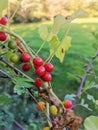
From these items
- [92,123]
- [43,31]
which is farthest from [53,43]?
[92,123]

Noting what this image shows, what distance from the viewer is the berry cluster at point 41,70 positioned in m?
0.62

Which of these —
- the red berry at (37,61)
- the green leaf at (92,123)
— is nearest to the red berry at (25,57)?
the red berry at (37,61)

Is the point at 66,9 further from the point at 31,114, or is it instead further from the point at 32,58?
the point at 32,58

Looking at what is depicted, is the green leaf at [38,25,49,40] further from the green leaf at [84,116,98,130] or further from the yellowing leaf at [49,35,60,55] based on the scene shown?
the green leaf at [84,116,98,130]

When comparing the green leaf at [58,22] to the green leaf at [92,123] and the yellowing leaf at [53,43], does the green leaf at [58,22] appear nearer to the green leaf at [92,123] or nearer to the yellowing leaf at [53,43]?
the yellowing leaf at [53,43]

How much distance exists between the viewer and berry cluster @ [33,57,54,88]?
62cm

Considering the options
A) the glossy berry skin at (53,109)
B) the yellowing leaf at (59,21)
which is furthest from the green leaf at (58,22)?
the glossy berry skin at (53,109)

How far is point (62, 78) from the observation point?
14.3 ft

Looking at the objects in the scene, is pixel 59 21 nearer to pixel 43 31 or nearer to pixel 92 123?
pixel 43 31

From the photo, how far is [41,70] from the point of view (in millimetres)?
619

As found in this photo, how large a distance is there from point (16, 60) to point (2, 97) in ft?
0.92

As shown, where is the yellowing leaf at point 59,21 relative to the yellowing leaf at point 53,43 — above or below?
above

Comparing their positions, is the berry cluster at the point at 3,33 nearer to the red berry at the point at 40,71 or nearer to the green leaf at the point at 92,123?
the red berry at the point at 40,71

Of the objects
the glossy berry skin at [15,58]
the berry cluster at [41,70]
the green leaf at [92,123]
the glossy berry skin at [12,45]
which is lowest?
the green leaf at [92,123]
